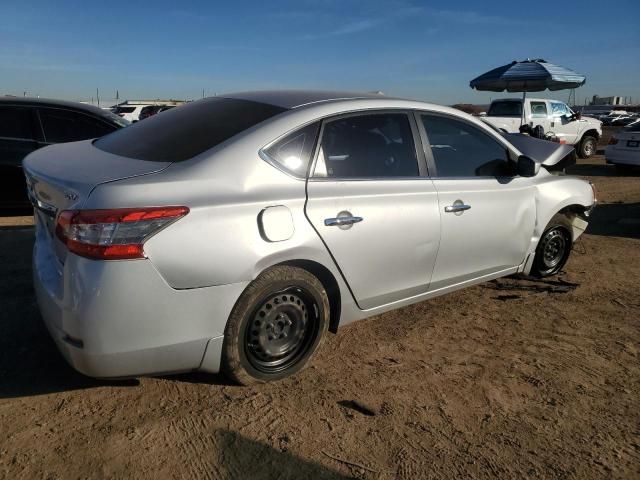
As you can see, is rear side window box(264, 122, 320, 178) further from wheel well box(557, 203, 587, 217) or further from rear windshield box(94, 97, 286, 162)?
wheel well box(557, 203, 587, 217)

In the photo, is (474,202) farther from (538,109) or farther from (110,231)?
(538,109)

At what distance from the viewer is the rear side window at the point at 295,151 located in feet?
9.23

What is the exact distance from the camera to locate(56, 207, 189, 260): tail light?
2.27 meters

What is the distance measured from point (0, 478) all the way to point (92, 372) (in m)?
0.53

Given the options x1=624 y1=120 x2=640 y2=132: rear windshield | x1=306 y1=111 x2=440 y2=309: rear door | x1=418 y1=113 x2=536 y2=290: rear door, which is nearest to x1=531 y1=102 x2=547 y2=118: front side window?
x1=624 y1=120 x2=640 y2=132: rear windshield

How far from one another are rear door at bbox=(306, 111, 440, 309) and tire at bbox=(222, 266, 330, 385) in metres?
0.25

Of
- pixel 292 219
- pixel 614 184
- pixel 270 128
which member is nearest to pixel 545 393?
pixel 292 219

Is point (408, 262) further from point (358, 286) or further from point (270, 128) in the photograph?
point (270, 128)

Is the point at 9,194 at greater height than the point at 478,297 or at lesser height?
greater

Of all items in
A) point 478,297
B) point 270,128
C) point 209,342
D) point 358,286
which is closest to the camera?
point 209,342

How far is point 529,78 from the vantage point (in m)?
14.7

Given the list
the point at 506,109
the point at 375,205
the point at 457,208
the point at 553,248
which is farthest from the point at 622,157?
the point at 375,205

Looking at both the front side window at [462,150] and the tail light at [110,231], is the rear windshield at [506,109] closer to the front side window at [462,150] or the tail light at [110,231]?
the front side window at [462,150]

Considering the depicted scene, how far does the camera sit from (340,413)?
2.72 m
